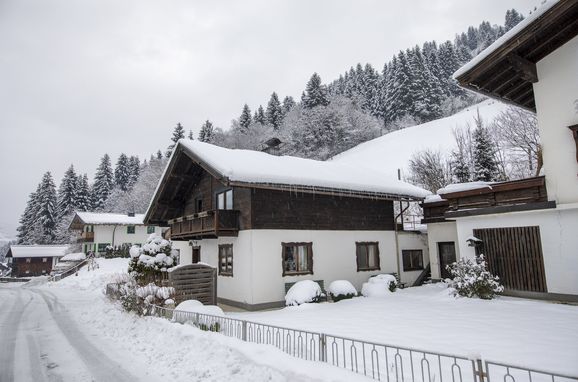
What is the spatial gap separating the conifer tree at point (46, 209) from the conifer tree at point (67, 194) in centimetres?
125

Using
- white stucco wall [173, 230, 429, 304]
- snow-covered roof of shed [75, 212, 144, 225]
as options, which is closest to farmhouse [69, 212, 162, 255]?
snow-covered roof of shed [75, 212, 144, 225]

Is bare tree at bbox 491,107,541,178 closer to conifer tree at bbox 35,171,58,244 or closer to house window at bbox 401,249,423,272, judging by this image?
house window at bbox 401,249,423,272

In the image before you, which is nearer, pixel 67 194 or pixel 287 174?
pixel 287 174

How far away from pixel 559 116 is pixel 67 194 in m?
76.6

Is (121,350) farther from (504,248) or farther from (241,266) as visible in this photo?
(504,248)

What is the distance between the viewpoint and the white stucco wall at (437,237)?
61.8 ft

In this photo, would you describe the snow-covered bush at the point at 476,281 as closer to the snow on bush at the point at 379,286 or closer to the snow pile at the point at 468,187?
the snow pile at the point at 468,187

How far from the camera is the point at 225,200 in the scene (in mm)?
18797

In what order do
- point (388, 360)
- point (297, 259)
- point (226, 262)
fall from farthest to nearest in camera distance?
point (226, 262) → point (297, 259) → point (388, 360)

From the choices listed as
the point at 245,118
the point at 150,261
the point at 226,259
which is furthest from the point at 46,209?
the point at 226,259

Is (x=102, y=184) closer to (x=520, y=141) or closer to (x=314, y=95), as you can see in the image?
(x=314, y=95)

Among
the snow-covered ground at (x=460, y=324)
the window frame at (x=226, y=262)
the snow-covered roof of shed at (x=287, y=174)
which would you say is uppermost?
the snow-covered roof of shed at (x=287, y=174)

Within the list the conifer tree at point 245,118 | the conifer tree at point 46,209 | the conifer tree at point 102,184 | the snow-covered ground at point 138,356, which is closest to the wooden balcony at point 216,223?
the snow-covered ground at point 138,356

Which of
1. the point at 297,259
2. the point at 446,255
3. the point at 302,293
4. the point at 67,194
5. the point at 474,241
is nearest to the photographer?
the point at 474,241
